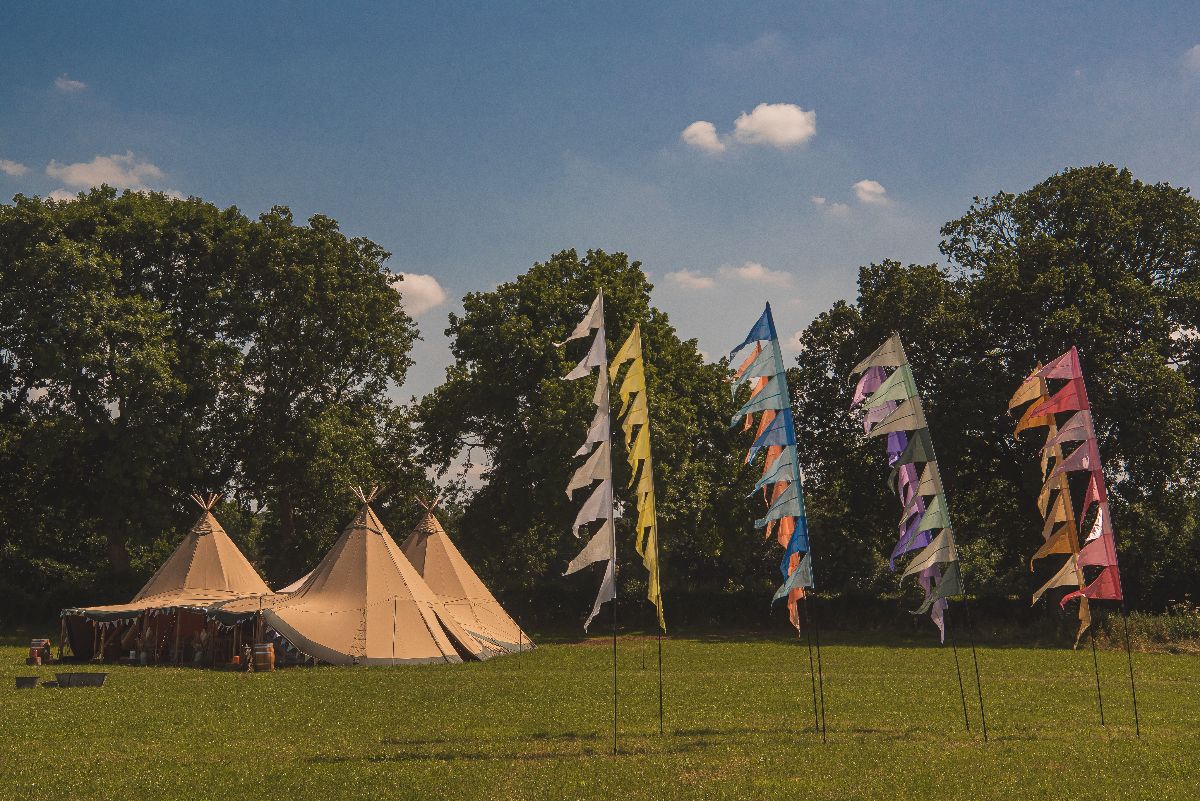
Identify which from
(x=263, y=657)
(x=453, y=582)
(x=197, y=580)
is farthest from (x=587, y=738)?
(x=197, y=580)

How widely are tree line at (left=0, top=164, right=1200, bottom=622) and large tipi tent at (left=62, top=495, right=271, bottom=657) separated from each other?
4.93 m

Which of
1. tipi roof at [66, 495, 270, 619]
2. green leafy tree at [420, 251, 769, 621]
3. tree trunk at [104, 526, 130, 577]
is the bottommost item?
tipi roof at [66, 495, 270, 619]

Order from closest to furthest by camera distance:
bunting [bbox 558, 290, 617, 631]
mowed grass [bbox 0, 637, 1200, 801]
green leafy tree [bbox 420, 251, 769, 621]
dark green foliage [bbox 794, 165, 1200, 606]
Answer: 1. mowed grass [bbox 0, 637, 1200, 801]
2. bunting [bbox 558, 290, 617, 631]
3. dark green foliage [bbox 794, 165, 1200, 606]
4. green leafy tree [bbox 420, 251, 769, 621]

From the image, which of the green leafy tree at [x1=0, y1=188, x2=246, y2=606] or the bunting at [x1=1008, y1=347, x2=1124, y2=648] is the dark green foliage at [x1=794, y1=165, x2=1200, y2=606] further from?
the green leafy tree at [x1=0, y1=188, x2=246, y2=606]

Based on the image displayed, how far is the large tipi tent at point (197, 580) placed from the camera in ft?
92.2

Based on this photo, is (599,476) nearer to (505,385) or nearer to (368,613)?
(368,613)

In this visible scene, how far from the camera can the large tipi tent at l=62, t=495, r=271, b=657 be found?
2811 cm

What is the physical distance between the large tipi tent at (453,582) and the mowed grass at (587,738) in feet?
25.1

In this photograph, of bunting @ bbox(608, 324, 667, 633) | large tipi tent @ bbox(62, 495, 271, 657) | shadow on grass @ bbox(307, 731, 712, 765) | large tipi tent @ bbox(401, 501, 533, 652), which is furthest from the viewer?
large tipi tent @ bbox(401, 501, 533, 652)

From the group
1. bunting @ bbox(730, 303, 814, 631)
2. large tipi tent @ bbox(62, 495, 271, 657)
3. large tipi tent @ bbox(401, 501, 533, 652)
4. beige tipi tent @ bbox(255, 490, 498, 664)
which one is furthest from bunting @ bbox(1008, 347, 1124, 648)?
large tipi tent @ bbox(62, 495, 271, 657)

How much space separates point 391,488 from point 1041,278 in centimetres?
2545

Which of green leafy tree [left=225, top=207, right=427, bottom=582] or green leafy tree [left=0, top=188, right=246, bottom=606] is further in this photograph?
green leafy tree [left=225, top=207, right=427, bottom=582]

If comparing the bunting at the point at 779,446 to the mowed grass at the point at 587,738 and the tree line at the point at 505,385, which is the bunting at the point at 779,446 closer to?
the mowed grass at the point at 587,738

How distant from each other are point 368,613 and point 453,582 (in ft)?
19.8
